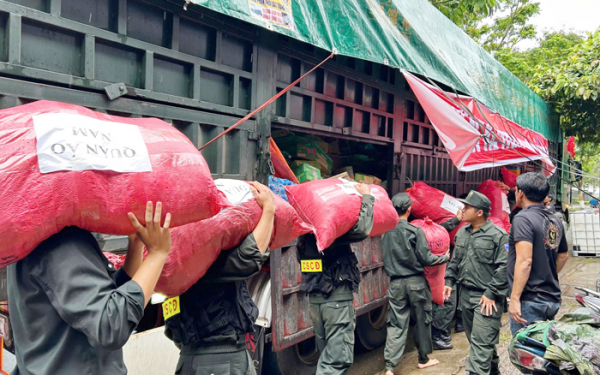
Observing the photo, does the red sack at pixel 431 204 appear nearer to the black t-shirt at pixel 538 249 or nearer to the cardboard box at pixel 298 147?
the cardboard box at pixel 298 147

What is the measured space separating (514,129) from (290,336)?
458 cm

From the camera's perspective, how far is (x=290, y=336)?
11.8 ft

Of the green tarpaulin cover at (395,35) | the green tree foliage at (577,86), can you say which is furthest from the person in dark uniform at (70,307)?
the green tree foliage at (577,86)

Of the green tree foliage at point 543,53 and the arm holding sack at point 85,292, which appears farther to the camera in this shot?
the green tree foliage at point 543,53

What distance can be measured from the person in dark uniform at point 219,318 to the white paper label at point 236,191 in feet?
0.63

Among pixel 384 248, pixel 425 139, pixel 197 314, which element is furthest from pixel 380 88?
pixel 197 314

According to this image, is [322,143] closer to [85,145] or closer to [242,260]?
[242,260]

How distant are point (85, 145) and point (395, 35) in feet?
13.3

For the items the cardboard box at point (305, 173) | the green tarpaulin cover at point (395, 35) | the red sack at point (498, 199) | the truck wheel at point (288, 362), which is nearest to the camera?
the green tarpaulin cover at point (395, 35)

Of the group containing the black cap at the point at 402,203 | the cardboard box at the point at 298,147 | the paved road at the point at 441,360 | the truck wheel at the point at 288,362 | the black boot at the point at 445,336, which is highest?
the cardboard box at the point at 298,147

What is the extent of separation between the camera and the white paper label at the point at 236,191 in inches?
91.4

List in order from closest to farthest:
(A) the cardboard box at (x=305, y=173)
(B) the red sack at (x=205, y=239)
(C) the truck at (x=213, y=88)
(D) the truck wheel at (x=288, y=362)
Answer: (B) the red sack at (x=205, y=239)
(C) the truck at (x=213, y=88)
(D) the truck wheel at (x=288, y=362)
(A) the cardboard box at (x=305, y=173)

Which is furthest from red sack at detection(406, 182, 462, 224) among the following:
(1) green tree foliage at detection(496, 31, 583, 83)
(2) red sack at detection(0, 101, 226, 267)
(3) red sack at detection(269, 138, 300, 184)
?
(1) green tree foliage at detection(496, 31, 583, 83)

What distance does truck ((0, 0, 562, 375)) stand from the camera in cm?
243
